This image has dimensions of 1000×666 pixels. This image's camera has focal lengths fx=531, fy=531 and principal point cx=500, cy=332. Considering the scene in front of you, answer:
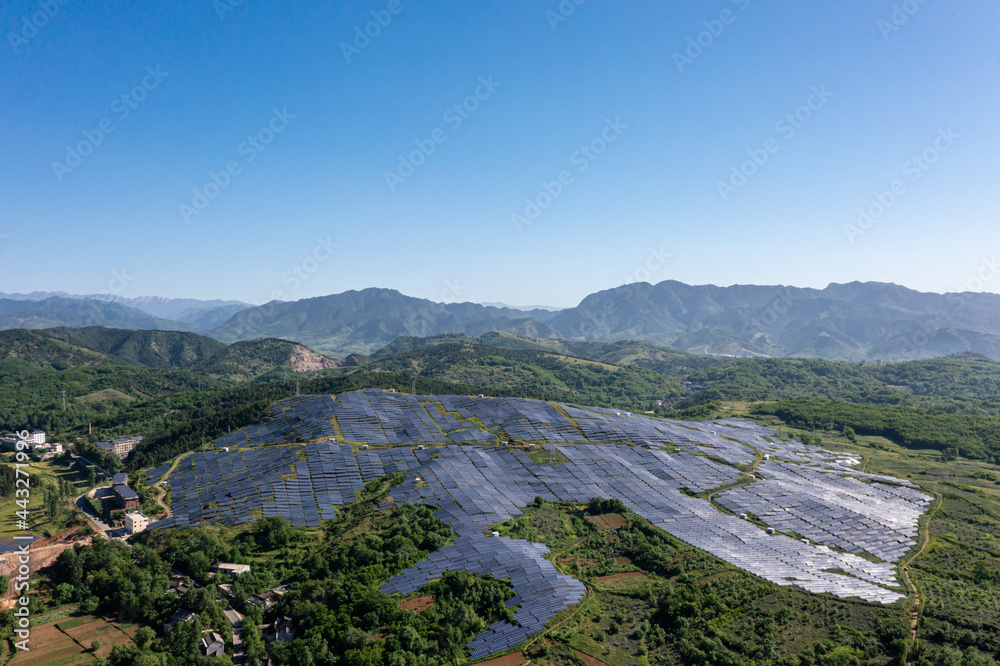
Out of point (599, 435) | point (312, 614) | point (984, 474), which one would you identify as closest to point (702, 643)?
point (312, 614)

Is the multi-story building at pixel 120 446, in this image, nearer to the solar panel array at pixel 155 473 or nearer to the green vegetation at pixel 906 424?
the solar panel array at pixel 155 473

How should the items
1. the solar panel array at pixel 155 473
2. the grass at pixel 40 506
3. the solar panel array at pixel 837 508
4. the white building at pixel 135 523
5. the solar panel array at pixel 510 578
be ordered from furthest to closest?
the solar panel array at pixel 155 473 < the grass at pixel 40 506 < the white building at pixel 135 523 < the solar panel array at pixel 837 508 < the solar panel array at pixel 510 578

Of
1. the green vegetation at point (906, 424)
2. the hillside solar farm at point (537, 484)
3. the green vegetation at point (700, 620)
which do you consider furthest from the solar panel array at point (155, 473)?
the green vegetation at point (906, 424)

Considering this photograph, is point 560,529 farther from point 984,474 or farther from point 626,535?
point 984,474

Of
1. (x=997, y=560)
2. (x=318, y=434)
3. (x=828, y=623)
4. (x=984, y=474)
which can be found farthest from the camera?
(x=984, y=474)

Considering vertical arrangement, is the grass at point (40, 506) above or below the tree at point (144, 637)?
below
